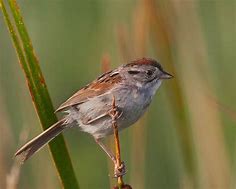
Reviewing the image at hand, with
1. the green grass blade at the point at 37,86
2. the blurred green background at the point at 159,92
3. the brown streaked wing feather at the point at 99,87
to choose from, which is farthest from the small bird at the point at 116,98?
the green grass blade at the point at 37,86

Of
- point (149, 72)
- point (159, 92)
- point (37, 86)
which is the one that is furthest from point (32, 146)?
point (159, 92)

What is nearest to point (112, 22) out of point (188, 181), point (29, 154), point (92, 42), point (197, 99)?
point (92, 42)

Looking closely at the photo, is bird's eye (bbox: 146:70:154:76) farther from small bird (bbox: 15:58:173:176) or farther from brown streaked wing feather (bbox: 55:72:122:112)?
brown streaked wing feather (bbox: 55:72:122:112)

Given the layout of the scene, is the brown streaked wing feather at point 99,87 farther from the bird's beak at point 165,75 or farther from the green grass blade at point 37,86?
the green grass blade at point 37,86

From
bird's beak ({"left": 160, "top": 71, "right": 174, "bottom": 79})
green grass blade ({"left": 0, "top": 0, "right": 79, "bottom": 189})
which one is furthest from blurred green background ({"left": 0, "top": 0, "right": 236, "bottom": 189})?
green grass blade ({"left": 0, "top": 0, "right": 79, "bottom": 189})

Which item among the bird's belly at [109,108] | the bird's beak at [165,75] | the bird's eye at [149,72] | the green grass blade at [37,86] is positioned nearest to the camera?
the green grass blade at [37,86]

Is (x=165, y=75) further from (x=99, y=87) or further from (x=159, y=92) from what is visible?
(x=159, y=92)
